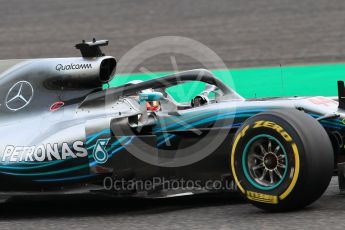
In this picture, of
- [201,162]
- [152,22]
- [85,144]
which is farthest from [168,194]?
[152,22]

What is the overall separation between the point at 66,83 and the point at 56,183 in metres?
0.97

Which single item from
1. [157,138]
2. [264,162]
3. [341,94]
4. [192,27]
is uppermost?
[192,27]

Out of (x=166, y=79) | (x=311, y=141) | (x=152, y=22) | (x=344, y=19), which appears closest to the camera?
(x=311, y=141)

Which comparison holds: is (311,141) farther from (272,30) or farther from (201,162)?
(272,30)

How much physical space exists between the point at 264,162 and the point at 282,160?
145mm

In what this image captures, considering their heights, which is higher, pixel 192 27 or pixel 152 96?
pixel 192 27

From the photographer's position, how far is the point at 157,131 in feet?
19.1

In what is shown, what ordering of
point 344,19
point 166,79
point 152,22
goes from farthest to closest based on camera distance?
point 152,22, point 344,19, point 166,79

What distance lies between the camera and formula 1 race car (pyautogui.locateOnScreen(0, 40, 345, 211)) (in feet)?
16.5

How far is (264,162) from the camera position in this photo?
5.16 m

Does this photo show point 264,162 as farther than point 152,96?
No

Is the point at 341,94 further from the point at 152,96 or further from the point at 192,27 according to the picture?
the point at 192,27

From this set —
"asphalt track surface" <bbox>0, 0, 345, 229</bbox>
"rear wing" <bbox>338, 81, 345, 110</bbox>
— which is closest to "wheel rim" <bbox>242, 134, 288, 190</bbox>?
"rear wing" <bbox>338, 81, 345, 110</bbox>

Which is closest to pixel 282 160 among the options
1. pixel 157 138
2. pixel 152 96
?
pixel 157 138
